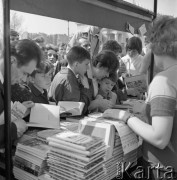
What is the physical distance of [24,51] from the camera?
4.51 feet

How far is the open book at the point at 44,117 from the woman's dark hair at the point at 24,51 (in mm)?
276

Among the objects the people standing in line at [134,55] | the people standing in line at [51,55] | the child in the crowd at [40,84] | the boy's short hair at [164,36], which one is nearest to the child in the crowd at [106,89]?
the child in the crowd at [40,84]

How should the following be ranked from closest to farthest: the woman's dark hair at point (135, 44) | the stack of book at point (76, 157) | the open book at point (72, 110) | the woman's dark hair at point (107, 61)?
1. the stack of book at point (76, 157)
2. the open book at point (72, 110)
3. the woman's dark hair at point (107, 61)
4. the woman's dark hair at point (135, 44)

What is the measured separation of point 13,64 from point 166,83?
32.4 inches

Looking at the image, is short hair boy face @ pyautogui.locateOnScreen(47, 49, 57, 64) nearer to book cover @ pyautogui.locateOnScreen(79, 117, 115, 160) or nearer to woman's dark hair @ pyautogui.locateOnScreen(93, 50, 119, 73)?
woman's dark hair @ pyautogui.locateOnScreen(93, 50, 119, 73)

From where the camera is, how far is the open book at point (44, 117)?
4.29ft

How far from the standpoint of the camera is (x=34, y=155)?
1047 millimetres

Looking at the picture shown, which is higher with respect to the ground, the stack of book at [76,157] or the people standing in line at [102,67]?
the people standing in line at [102,67]

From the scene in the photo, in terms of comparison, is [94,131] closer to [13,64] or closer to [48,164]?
[48,164]

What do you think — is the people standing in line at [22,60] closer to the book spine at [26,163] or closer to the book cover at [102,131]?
the book spine at [26,163]

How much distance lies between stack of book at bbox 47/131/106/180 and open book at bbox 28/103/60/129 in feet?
1.05

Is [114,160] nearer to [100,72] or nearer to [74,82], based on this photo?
[74,82]

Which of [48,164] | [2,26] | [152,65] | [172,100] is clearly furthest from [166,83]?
[152,65]

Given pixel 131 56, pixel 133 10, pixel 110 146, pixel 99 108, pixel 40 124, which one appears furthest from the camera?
pixel 131 56
